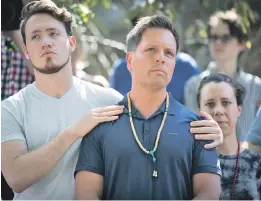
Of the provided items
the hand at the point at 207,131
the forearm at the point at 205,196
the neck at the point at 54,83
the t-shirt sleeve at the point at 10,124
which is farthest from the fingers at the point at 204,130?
the t-shirt sleeve at the point at 10,124

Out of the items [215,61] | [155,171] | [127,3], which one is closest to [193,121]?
[155,171]

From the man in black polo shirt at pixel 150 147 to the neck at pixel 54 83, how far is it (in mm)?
423

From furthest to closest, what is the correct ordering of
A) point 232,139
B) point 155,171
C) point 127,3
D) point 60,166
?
point 127,3
point 232,139
point 60,166
point 155,171

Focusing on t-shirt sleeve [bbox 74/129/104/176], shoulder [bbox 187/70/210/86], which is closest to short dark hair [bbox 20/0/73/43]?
t-shirt sleeve [bbox 74/129/104/176]

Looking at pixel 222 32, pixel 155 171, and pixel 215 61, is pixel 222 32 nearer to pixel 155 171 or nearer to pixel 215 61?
pixel 215 61

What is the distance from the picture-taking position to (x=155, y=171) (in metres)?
3.14

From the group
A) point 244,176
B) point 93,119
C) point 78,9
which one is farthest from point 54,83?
point 244,176

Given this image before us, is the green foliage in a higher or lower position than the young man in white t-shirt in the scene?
higher

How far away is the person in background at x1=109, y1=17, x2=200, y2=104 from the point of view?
17.1 ft

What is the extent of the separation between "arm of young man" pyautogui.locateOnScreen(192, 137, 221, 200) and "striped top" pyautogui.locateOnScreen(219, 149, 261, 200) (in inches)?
18.6

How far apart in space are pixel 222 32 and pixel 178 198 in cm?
230

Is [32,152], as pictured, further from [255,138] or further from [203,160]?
[255,138]

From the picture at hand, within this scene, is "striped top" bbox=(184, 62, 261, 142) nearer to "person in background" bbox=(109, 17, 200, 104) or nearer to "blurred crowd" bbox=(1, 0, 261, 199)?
"blurred crowd" bbox=(1, 0, 261, 199)

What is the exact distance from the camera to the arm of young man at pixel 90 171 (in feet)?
10.5
